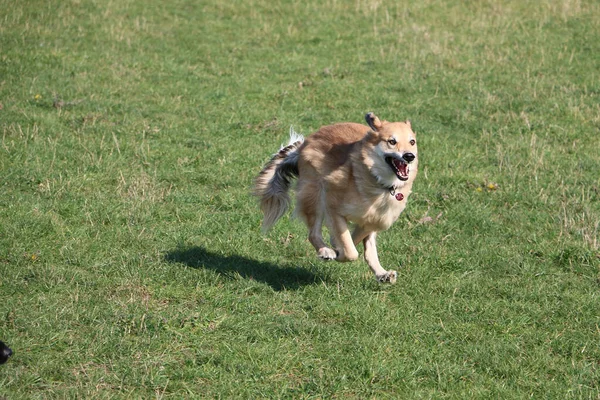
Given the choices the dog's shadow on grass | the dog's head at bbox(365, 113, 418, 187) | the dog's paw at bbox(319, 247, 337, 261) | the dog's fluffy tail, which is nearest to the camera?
the dog's head at bbox(365, 113, 418, 187)

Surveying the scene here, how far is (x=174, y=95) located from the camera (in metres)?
13.3

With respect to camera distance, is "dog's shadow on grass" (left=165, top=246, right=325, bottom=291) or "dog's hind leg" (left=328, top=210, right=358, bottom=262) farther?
"dog's shadow on grass" (left=165, top=246, right=325, bottom=291)

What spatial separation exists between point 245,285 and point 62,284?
1647 millimetres

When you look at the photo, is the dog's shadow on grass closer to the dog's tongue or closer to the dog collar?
the dog collar

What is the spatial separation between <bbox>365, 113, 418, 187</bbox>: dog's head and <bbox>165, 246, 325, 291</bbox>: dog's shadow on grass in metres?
1.23

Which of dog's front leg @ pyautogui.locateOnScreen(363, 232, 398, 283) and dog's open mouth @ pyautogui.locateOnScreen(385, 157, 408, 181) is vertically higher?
dog's open mouth @ pyautogui.locateOnScreen(385, 157, 408, 181)

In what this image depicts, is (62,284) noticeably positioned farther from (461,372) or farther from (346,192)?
(461,372)

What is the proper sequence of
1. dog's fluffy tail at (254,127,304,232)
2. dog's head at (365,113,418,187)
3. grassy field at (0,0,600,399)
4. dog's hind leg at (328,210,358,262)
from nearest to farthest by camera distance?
grassy field at (0,0,600,399)
dog's head at (365,113,418,187)
dog's hind leg at (328,210,358,262)
dog's fluffy tail at (254,127,304,232)

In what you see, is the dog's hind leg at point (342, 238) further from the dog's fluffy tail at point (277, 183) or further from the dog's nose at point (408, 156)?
the dog's nose at point (408, 156)

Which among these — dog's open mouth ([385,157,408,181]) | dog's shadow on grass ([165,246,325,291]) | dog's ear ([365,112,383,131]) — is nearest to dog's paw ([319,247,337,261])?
dog's shadow on grass ([165,246,325,291])

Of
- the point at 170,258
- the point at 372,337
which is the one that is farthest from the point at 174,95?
the point at 372,337

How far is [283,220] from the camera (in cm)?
902

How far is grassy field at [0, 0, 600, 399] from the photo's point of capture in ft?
19.5

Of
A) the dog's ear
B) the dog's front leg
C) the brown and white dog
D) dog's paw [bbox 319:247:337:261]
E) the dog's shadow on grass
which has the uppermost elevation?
the dog's ear
